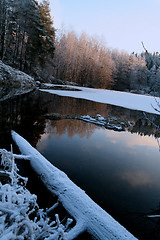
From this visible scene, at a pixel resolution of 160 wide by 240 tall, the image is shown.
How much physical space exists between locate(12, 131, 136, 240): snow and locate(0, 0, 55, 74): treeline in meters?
22.3

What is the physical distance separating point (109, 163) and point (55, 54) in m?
37.5

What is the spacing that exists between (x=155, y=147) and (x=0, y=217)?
6348 mm

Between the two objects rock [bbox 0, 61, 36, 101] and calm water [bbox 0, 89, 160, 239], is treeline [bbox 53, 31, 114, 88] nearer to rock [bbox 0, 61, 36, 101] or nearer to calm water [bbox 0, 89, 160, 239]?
rock [bbox 0, 61, 36, 101]

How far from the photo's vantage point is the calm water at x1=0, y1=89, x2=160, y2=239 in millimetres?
2816

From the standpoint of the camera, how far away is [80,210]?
2.07 metres

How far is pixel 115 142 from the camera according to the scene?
6.06 m

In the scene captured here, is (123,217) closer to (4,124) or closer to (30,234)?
(30,234)

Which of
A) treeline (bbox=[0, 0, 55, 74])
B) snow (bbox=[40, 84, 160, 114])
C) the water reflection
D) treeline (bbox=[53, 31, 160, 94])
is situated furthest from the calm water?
treeline (bbox=[53, 31, 160, 94])

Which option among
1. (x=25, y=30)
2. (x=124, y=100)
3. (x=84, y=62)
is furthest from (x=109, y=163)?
(x=84, y=62)

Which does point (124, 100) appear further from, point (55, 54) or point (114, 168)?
point (55, 54)

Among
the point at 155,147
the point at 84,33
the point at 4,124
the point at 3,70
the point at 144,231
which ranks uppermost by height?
the point at 84,33

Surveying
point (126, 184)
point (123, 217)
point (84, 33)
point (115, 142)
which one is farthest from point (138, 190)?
point (84, 33)

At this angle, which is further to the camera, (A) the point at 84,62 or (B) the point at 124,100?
(A) the point at 84,62

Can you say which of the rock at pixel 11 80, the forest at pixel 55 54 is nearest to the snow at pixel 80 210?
the rock at pixel 11 80
